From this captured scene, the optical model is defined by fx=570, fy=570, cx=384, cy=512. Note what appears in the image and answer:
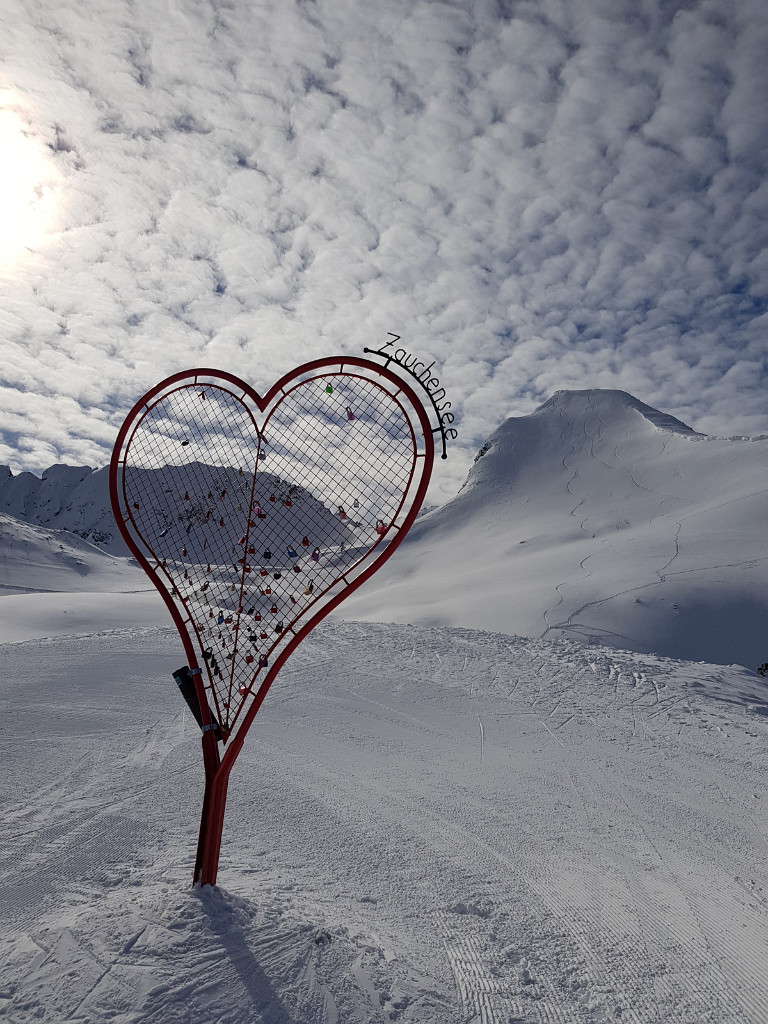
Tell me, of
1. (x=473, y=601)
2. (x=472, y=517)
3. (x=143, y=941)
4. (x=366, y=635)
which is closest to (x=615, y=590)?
(x=473, y=601)

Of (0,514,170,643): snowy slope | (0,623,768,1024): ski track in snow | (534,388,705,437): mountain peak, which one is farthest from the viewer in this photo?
(534,388,705,437): mountain peak

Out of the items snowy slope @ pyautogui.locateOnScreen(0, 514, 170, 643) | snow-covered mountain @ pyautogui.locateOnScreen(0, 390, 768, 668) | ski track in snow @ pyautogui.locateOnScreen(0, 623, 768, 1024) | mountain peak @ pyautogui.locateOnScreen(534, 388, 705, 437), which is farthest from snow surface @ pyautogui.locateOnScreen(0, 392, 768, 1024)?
mountain peak @ pyautogui.locateOnScreen(534, 388, 705, 437)

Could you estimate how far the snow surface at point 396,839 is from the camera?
2.97 meters

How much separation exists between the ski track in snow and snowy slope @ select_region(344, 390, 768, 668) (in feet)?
27.4

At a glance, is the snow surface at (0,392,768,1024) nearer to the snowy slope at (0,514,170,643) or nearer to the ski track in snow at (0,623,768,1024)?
the ski track in snow at (0,623,768,1024)

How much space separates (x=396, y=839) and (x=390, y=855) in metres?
0.26

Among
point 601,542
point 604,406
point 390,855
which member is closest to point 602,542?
point 601,542

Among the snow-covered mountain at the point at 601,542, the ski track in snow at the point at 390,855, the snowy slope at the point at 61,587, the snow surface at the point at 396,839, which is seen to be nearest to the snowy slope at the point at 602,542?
the snow-covered mountain at the point at 601,542

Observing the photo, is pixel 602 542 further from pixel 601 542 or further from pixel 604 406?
pixel 604 406

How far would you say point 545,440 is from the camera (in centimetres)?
5191

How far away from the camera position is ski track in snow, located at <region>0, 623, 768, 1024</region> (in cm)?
295

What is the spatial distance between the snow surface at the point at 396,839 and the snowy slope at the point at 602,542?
6.76 m

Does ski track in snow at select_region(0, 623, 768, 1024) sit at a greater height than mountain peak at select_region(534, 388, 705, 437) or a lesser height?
lesser

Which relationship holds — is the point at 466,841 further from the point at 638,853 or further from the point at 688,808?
the point at 688,808
